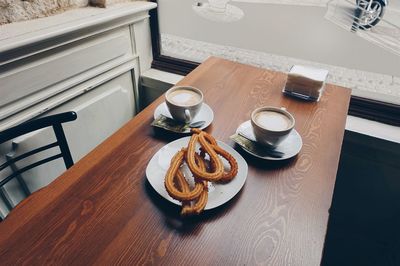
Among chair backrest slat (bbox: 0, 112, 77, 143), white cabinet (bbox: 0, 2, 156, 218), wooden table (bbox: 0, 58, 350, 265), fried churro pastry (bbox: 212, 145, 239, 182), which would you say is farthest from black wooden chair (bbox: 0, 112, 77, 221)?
fried churro pastry (bbox: 212, 145, 239, 182)

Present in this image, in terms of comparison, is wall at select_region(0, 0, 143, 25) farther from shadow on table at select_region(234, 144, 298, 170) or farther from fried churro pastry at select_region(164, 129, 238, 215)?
shadow on table at select_region(234, 144, 298, 170)

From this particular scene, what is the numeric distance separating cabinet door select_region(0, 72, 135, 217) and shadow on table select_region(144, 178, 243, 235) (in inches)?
31.2

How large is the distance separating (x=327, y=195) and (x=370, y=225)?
1007mm

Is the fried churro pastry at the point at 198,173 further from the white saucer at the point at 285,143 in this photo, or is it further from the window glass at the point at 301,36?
the window glass at the point at 301,36

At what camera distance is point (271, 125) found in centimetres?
75

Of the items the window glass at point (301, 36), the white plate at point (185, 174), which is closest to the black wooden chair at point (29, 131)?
the white plate at point (185, 174)

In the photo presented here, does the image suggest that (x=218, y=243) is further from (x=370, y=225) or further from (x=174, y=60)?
(x=174, y=60)

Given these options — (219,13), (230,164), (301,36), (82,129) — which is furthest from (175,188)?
(219,13)

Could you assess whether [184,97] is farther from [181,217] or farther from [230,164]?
[181,217]

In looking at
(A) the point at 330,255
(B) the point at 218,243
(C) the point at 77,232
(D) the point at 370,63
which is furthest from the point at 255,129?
(A) the point at 330,255

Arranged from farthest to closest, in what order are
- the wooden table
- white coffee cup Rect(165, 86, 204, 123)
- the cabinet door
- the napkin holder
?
the cabinet door, the napkin holder, white coffee cup Rect(165, 86, 204, 123), the wooden table

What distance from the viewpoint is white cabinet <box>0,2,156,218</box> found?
3.32 feet

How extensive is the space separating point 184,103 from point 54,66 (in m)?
0.67

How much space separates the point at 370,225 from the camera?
1401 millimetres
